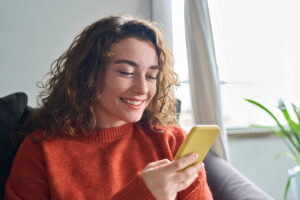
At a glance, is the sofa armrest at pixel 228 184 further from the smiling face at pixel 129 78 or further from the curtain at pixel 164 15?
the curtain at pixel 164 15

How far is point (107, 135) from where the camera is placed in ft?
3.14

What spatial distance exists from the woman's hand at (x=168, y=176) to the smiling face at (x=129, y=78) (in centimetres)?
25

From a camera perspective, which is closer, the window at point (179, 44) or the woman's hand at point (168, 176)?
the woman's hand at point (168, 176)

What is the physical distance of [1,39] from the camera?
1459 mm

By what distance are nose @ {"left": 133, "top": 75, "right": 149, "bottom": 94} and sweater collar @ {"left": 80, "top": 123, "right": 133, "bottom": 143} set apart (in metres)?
0.21

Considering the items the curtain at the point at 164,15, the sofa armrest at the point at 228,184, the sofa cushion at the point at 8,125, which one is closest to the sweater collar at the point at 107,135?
the sofa cushion at the point at 8,125

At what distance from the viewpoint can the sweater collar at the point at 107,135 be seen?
3.09 ft

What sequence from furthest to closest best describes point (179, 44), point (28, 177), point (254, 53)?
point (254, 53), point (179, 44), point (28, 177)

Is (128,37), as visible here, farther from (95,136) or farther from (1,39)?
(1,39)

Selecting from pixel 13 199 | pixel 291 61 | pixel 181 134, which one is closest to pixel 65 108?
pixel 13 199

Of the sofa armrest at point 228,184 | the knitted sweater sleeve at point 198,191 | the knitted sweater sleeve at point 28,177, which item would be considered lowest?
the sofa armrest at point 228,184

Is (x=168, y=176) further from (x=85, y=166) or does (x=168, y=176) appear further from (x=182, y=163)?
(x=85, y=166)

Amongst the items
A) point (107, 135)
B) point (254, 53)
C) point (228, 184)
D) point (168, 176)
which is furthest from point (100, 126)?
point (254, 53)

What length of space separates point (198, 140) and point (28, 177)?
1.93 feet
